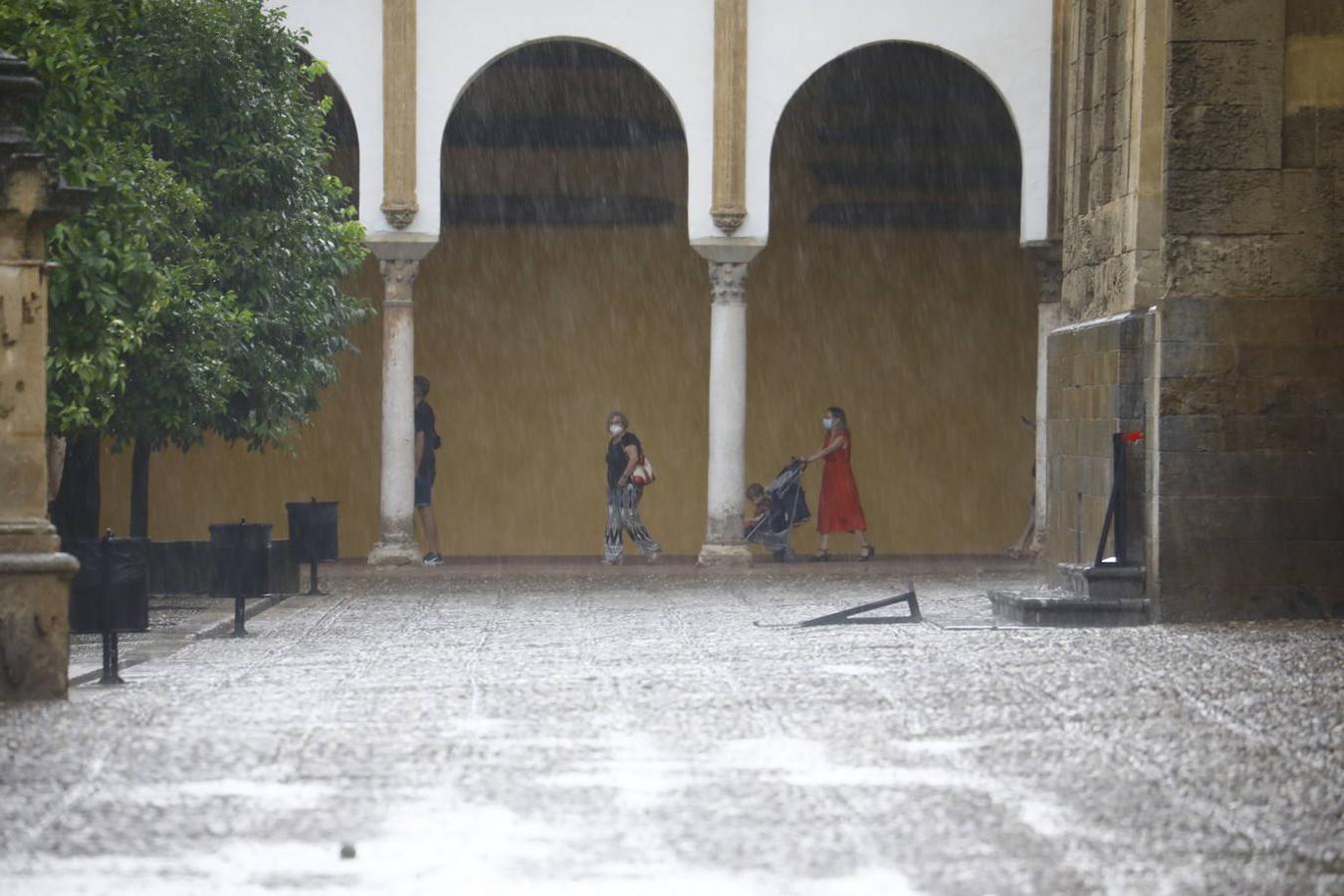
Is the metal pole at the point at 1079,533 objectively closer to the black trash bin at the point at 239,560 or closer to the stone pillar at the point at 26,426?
the black trash bin at the point at 239,560

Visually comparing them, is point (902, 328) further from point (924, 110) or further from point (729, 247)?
point (729, 247)

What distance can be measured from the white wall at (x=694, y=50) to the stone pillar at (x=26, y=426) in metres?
10.9

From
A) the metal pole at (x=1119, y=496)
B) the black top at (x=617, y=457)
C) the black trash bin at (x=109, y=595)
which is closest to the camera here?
the black trash bin at (x=109, y=595)

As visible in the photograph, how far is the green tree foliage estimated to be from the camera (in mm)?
12367

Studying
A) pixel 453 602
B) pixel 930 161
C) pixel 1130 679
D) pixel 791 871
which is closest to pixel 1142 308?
pixel 1130 679

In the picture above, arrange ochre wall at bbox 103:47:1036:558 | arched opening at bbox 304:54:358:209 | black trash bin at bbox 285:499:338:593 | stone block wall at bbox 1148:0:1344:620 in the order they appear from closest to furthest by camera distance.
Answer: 1. stone block wall at bbox 1148:0:1344:620
2. black trash bin at bbox 285:499:338:593
3. arched opening at bbox 304:54:358:209
4. ochre wall at bbox 103:47:1036:558

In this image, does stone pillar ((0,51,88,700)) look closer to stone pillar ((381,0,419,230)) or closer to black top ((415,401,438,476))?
stone pillar ((381,0,419,230))

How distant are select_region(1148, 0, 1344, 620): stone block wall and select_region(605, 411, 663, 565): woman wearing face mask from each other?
9903mm

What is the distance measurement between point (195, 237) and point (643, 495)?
1045 cm

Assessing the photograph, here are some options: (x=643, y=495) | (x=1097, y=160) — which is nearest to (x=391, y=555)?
(x=643, y=495)

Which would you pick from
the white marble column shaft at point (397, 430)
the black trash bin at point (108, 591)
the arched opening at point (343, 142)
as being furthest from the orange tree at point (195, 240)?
the arched opening at point (343, 142)

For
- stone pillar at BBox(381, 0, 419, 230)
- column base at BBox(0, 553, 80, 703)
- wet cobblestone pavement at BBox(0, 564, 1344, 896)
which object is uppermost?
stone pillar at BBox(381, 0, 419, 230)

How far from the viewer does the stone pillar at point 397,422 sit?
2019 centimetres

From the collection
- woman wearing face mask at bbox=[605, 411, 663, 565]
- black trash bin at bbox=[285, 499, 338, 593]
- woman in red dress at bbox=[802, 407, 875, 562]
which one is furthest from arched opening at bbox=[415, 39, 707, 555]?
black trash bin at bbox=[285, 499, 338, 593]
